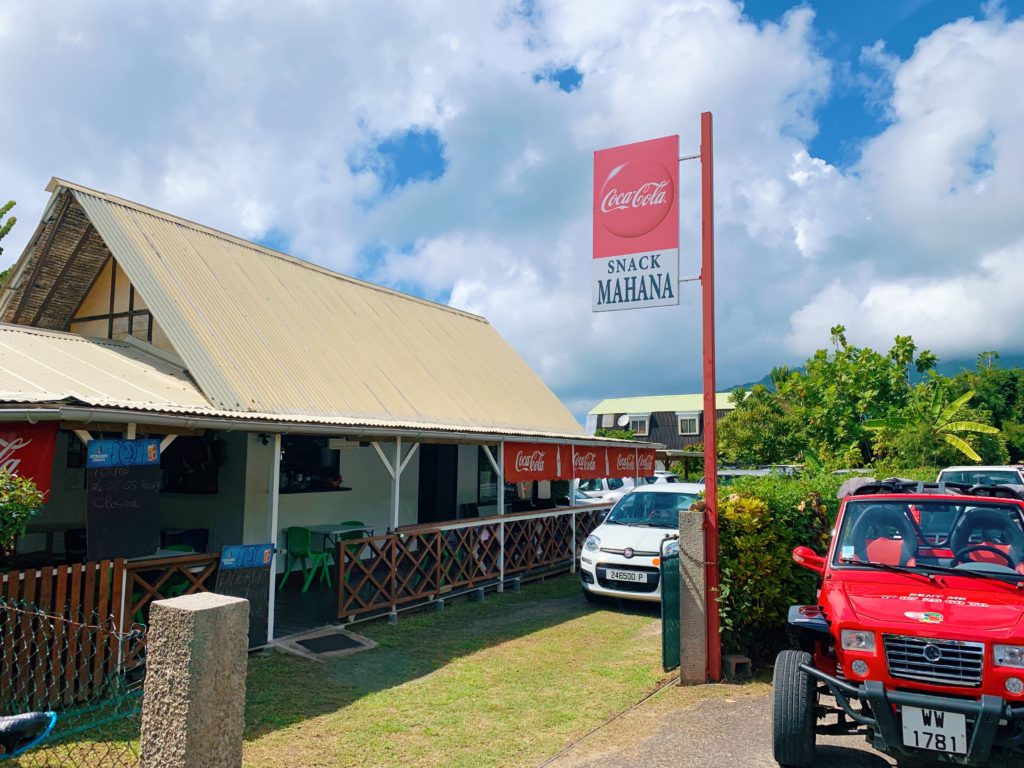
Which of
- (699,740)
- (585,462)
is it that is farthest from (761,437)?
(699,740)

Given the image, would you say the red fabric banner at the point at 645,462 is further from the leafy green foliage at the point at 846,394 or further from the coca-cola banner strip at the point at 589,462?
the leafy green foliage at the point at 846,394

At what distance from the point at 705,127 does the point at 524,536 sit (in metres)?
7.73

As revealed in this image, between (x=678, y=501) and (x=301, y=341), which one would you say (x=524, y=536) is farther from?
(x=301, y=341)

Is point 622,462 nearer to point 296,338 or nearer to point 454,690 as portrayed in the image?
point 296,338

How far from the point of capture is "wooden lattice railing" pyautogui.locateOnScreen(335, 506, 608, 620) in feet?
31.6

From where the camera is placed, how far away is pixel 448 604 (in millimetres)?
11195

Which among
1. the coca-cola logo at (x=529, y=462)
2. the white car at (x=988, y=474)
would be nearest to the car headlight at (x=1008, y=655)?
the coca-cola logo at (x=529, y=462)

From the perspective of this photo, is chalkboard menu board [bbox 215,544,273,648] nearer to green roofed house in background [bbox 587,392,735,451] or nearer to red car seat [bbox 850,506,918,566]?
red car seat [bbox 850,506,918,566]

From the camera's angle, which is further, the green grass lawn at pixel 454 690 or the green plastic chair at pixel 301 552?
the green plastic chair at pixel 301 552

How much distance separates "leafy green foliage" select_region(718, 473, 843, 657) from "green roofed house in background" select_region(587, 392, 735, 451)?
47.0 m

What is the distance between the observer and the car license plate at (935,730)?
4.28 m

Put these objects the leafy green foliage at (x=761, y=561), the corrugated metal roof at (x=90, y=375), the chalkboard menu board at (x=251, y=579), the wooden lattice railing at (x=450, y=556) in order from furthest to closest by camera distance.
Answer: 1. the wooden lattice railing at (x=450, y=556)
2. the chalkboard menu board at (x=251, y=579)
3. the leafy green foliage at (x=761, y=561)
4. the corrugated metal roof at (x=90, y=375)

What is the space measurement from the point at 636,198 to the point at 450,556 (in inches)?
241

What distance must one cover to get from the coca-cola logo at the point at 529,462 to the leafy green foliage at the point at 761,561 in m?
5.10
